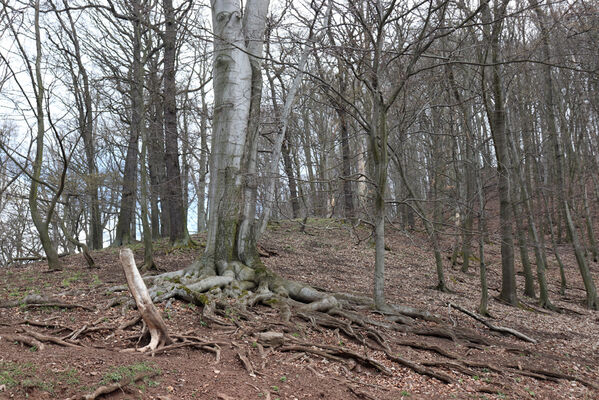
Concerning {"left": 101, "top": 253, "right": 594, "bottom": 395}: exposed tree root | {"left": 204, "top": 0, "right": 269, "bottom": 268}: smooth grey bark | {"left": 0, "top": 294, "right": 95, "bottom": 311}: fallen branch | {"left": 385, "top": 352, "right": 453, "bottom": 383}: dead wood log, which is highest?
{"left": 204, "top": 0, "right": 269, "bottom": 268}: smooth grey bark

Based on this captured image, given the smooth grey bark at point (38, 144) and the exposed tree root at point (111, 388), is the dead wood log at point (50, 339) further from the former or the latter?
the smooth grey bark at point (38, 144)

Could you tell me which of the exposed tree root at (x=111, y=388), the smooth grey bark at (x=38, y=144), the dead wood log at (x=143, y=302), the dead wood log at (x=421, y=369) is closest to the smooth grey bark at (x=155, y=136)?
the smooth grey bark at (x=38, y=144)

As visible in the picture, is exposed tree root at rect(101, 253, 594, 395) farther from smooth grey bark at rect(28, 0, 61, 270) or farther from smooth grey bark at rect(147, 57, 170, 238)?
smooth grey bark at rect(147, 57, 170, 238)

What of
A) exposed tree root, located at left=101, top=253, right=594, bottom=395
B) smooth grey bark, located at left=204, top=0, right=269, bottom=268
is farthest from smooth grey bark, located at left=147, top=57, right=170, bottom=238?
exposed tree root, located at left=101, top=253, right=594, bottom=395

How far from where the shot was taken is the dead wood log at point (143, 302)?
13.1ft

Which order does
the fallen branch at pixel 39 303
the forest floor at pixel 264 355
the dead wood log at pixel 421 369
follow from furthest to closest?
1. the fallen branch at pixel 39 303
2. the dead wood log at pixel 421 369
3. the forest floor at pixel 264 355

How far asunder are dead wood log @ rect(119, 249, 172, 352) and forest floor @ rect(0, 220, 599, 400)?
20cm

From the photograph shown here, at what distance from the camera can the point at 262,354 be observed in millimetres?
4320

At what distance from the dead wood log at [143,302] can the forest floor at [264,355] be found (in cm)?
20

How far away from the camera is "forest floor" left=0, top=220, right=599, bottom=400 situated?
323cm

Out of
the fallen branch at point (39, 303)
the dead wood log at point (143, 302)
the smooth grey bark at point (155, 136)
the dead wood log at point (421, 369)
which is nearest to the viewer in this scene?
the dead wood log at point (143, 302)

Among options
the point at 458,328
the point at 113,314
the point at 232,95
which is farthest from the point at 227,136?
the point at 458,328

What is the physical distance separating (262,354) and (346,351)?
3.53 ft

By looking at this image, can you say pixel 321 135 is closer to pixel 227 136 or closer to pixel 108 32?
pixel 108 32
